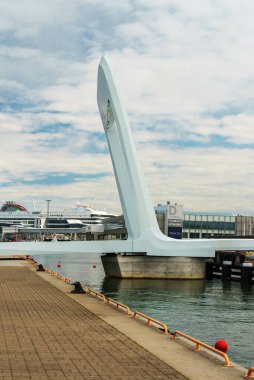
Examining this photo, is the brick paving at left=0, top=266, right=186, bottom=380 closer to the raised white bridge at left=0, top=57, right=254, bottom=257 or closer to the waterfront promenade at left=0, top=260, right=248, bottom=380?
the waterfront promenade at left=0, top=260, right=248, bottom=380

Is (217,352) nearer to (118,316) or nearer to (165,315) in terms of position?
(118,316)

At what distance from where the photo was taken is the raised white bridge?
49.7m

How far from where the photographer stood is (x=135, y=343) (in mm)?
15289

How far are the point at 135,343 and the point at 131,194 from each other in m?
37.0

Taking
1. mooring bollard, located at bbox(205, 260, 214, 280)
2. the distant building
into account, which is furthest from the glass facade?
mooring bollard, located at bbox(205, 260, 214, 280)

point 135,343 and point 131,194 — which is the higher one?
point 131,194

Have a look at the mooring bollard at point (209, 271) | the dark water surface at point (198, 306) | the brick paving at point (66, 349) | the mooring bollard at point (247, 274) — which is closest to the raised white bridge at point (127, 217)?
the dark water surface at point (198, 306)

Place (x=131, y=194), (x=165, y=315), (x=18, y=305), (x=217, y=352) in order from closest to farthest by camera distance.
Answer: (x=217, y=352)
(x=18, y=305)
(x=165, y=315)
(x=131, y=194)

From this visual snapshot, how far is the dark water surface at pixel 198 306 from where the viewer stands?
2264 centimetres

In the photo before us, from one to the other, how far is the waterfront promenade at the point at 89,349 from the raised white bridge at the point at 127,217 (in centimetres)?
2731

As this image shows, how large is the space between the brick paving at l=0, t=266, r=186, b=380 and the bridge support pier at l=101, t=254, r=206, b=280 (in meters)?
30.5

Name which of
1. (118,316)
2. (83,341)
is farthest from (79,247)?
(83,341)

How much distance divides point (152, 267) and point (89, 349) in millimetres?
40840

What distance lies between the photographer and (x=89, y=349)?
560 inches
